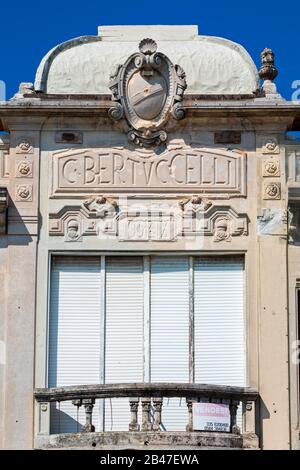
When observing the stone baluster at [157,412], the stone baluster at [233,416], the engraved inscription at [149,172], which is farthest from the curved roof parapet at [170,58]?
the stone baluster at [157,412]

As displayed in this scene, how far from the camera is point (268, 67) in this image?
32.4m

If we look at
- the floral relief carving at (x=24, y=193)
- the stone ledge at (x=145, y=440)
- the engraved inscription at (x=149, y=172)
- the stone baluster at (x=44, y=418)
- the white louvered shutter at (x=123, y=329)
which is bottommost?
the stone ledge at (x=145, y=440)

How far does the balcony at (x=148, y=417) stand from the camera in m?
29.5

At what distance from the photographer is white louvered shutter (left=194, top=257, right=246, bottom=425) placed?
31172 millimetres

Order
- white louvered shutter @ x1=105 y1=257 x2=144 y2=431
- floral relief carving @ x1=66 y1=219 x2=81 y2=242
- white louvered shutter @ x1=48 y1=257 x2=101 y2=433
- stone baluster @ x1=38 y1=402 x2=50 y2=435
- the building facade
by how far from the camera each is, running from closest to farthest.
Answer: stone baluster @ x1=38 y1=402 x2=50 y2=435 < white louvered shutter @ x1=105 y1=257 x2=144 y2=431 < the building facade < white louvered shutter @ x1=48 y1=257 x2=101 y2=433 < floral relief carving @ x1=66 y1=219 x2=81 y2=242

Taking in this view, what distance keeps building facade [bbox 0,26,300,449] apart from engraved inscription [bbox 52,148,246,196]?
0.03 meters

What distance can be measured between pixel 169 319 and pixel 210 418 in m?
2.29

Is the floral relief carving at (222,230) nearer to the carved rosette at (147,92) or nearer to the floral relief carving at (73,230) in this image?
the carved rosette at (147,92)

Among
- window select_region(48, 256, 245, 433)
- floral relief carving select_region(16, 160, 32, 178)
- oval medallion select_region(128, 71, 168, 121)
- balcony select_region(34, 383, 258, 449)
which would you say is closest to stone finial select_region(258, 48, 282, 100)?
oval medallion select_region(128, 71, 168, 121)

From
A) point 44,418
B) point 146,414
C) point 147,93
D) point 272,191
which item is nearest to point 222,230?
point 272,191

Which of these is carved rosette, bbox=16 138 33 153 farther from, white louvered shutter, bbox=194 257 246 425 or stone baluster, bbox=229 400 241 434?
stone baluster, bbox=229 400 241 434

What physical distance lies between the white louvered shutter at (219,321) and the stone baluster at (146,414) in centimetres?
158

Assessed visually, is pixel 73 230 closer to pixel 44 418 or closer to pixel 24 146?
pixel 24 146
